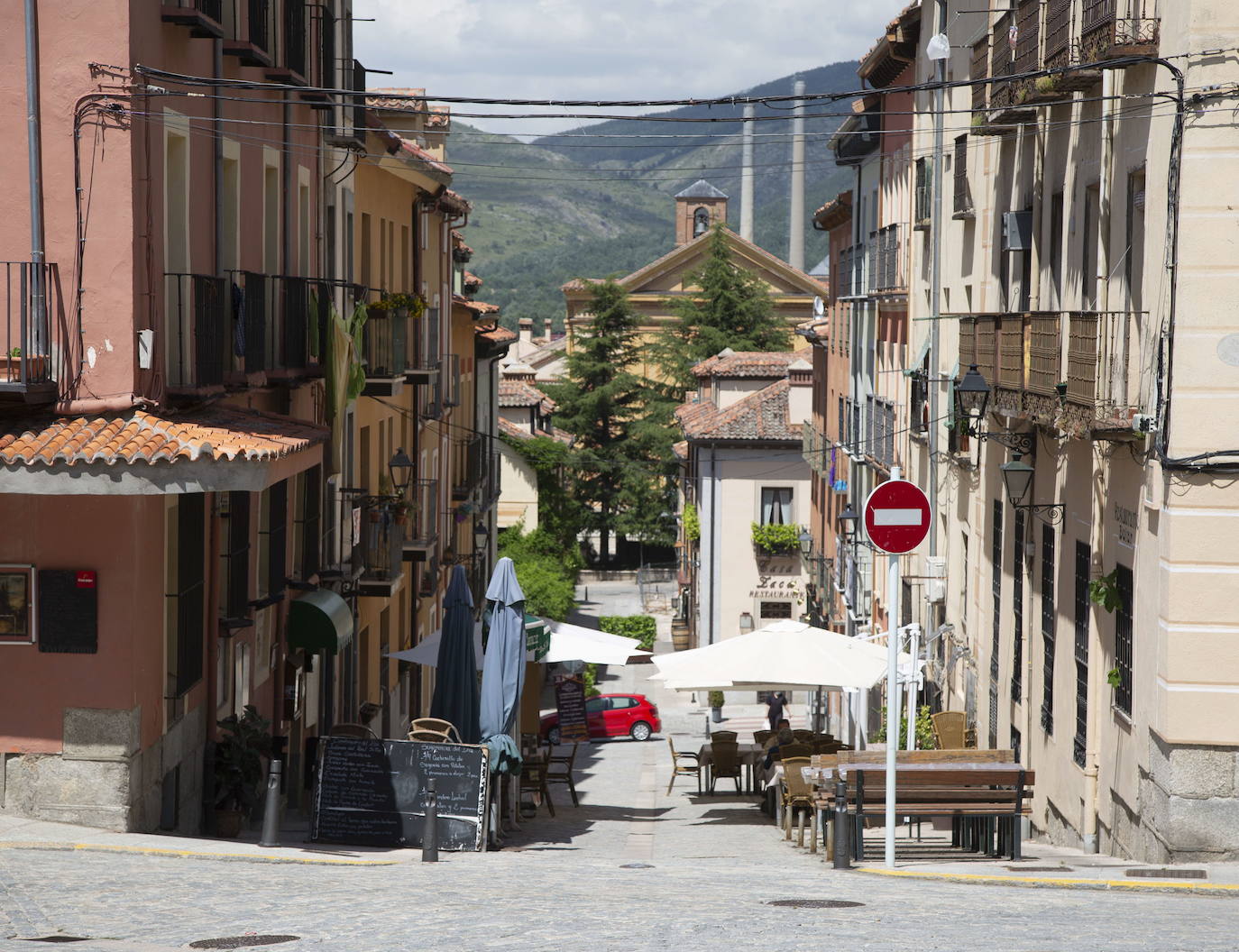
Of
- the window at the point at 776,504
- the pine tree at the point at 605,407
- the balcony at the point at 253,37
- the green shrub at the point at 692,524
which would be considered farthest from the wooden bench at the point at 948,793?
the pine tree at the point at 605,407

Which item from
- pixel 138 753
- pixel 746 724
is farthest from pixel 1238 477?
pixel 746 724

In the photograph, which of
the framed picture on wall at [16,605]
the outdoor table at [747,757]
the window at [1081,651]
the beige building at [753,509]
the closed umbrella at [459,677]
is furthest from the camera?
the beige building at [753,509]

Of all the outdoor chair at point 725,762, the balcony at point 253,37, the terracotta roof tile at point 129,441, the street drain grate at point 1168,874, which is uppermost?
the balcony at point 253,37

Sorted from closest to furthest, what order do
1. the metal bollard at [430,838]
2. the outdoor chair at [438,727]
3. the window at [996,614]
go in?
the metal bollard at [430,838] → the outdoor chair at [438,727] → the window at [996,614]

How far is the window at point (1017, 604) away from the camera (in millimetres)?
18047

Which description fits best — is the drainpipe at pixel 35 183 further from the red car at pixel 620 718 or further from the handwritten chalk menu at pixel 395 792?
the red car at pixel 620 718

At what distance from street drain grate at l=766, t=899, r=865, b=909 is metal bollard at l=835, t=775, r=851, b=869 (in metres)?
1.86

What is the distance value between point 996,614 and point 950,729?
1579 mm

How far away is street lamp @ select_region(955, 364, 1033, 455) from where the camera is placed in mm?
17031

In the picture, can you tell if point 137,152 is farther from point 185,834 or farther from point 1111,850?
point 1111,850

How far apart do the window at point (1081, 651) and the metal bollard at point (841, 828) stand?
342 cm

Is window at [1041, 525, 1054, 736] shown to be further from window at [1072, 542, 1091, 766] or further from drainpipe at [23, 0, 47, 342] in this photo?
drainpipe at [23, 0, 47, 342]

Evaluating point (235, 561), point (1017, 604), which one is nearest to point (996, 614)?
point (1017, 604)

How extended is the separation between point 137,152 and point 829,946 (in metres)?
7.61
